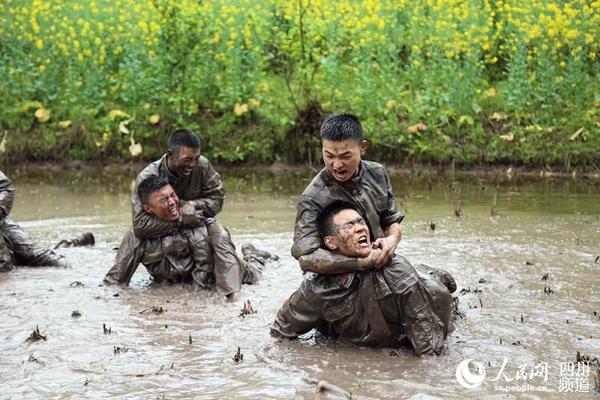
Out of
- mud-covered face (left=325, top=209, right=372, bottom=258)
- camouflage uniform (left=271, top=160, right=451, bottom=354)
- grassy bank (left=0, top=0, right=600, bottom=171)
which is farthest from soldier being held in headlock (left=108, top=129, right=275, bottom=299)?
grassy bank (left=0, top=0, right=600, bottom=171)

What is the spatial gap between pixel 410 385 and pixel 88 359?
223 cm

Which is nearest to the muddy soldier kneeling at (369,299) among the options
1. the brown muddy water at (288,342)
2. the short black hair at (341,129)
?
the brown muddy water at (288,342)

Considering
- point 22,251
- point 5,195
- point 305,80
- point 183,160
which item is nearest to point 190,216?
point 183,160

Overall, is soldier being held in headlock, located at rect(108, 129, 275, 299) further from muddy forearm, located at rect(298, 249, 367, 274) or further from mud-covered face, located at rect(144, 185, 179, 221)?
muddy forearm, located at rect(298, 249, 367, 274)

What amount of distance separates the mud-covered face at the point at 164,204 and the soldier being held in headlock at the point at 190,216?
0.05 meters

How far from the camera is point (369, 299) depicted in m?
6.30

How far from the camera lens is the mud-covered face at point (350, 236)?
20.5 feet

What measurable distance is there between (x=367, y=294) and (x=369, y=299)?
4 cm

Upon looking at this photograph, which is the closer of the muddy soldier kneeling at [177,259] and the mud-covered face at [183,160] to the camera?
the mud-covered face at [183,160]

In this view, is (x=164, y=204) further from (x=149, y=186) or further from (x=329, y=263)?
(x=329, y=263)

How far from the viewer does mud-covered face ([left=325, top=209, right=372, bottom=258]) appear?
20.5 ft

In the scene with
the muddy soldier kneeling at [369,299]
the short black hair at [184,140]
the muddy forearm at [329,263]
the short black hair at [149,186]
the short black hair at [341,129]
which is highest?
the short black hair at [341,129]

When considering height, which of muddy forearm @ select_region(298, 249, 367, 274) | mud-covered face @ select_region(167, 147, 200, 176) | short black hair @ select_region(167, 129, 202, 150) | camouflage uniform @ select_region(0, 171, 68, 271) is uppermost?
short black hair @ select_region(167, 129, 202, 150)

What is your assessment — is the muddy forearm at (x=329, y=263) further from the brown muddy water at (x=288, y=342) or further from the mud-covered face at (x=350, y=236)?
the brown muddy water at (x=288, y=342)
